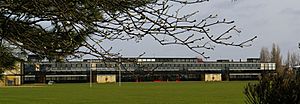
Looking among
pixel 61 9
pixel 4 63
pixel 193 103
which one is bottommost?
pixel 193 103

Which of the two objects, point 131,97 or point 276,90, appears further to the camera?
point 131,97

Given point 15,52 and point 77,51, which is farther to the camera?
point 15,52

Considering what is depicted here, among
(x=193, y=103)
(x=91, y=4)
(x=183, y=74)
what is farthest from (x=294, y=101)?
(x=183, y=74)

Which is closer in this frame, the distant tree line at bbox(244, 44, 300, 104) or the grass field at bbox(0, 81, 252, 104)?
the distant tree line at bbox(244, 44, 300, 104)

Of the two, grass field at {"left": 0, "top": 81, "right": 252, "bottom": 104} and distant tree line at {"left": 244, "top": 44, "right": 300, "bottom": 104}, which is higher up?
distant tree line at {"left": 244, "top": 44, "right": 300, "bottom": 104}

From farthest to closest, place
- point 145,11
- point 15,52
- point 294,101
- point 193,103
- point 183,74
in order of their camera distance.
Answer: point 183,74 < point 193,103 < point 294,101 < point 15,52 < point 145,11

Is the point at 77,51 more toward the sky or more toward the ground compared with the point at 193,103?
more toward the sky

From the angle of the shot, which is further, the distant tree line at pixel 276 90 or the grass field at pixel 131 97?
the grass field at pixel 131 97

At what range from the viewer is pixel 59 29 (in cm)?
515

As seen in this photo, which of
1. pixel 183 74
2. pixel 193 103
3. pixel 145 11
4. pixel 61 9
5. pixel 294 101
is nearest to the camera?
pixel 61 9

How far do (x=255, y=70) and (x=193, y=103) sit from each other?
11025 centimetres

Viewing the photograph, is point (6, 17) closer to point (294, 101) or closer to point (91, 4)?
point (91, 4)

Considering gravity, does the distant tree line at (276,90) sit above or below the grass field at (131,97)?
above

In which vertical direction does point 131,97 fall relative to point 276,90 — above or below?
below
